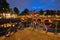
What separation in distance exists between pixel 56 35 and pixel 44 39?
1.96 meters

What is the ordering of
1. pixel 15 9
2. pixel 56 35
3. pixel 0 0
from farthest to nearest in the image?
pixel 15 9
pixel 0 0
pixel 56 35

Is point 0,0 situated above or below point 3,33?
above

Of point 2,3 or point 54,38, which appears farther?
point 2,3

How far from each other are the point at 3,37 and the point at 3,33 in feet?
2.76

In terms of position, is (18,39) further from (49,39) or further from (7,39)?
(49,39)

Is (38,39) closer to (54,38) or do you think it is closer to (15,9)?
(54,38)

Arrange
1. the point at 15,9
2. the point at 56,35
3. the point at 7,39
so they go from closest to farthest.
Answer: the point at 7,39, the point at 56,35, the point at 15,9

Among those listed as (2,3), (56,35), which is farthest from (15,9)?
(56,35)

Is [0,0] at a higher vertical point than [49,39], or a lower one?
higher

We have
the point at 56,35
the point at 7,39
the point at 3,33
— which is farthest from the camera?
the point at 56,35

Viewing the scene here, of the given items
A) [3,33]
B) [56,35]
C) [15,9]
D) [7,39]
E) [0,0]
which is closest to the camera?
[7,39]

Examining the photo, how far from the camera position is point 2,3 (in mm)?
55375

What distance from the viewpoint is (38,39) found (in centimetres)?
1619

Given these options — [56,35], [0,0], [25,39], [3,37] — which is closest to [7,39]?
[3,37]
